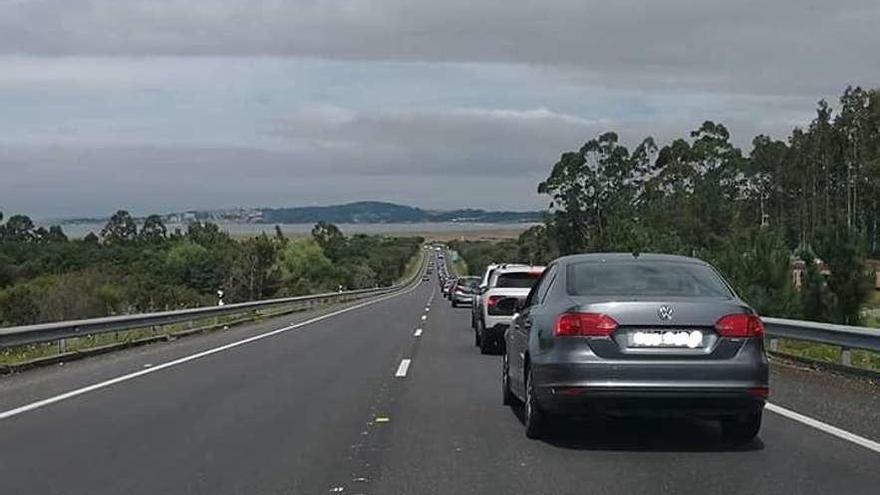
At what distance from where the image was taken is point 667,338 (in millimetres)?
9711

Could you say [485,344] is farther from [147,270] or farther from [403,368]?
[147,270]

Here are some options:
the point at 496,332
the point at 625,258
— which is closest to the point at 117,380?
the point at 496,332

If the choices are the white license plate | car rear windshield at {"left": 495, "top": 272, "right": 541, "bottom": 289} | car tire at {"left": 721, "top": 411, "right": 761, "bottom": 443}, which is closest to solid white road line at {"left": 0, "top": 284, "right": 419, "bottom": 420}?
car rear windshield at {"left": 495, "top": 272, "right": 541, "bottom": 289}

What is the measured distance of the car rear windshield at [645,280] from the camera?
10.4 meters

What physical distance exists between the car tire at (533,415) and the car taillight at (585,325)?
78cm

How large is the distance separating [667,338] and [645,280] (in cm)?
98

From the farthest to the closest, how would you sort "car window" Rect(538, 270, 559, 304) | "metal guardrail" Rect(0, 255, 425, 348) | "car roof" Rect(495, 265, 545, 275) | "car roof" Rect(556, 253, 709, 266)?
"car roof" Rect(495, 265, 545, 275) < "metal guardrail" Rect(0, 255, 425, 348) < "car window" Rect(538, 270, 559, 304) < "car roof" Rect(556, 253, 709, 266)

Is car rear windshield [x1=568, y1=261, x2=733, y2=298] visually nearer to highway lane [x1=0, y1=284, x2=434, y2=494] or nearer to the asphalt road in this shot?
the asphalt road

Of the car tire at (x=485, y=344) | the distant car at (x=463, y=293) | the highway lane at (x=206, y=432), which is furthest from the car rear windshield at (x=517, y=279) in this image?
the distant car at (x=463, y=293)

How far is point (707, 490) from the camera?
27.8ft

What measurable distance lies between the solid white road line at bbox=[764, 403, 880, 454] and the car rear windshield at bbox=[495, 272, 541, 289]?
9.99 meters

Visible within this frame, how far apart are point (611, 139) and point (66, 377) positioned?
8022 centimetres

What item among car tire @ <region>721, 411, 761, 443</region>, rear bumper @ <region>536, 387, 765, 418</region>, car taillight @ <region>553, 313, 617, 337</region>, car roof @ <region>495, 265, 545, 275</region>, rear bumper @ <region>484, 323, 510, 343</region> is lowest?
rear bumper @ <region>484, 323, 510, 343</region>

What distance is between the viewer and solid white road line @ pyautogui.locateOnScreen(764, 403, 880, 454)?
10.4 m
